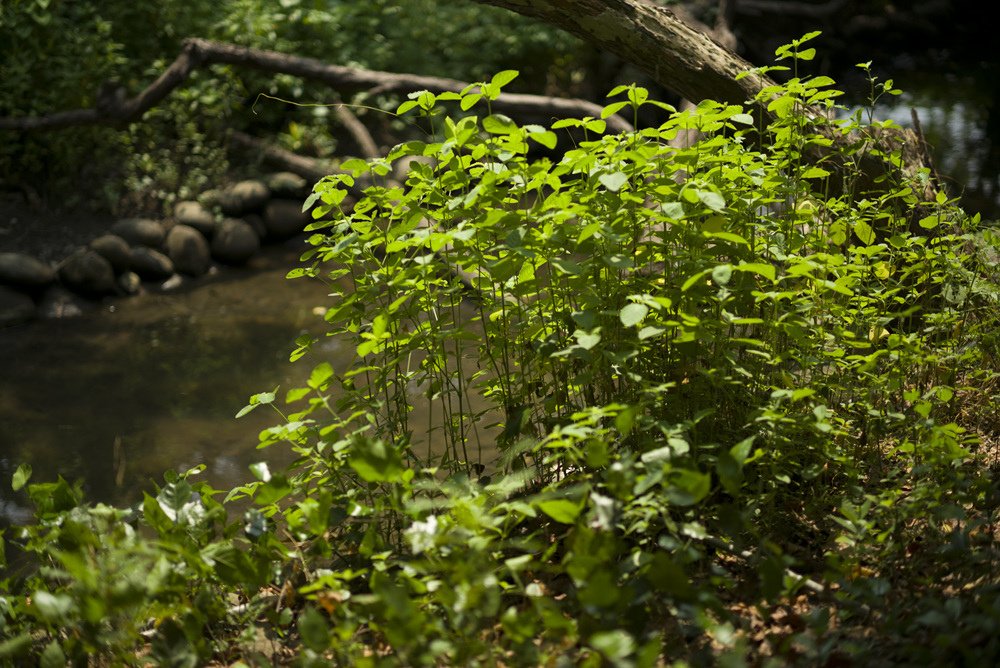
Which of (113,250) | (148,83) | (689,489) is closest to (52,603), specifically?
(689,489)

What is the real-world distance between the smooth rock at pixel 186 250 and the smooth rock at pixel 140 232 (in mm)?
81

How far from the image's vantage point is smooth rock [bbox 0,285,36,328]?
5.77 m

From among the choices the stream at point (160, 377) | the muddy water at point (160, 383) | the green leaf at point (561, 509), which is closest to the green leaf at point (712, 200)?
the green leaf at point (561, 509)

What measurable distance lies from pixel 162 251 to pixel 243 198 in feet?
2.30

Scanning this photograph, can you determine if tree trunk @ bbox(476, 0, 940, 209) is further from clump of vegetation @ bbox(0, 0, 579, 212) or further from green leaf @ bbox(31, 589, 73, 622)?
clump of vegetation @ bbox(0, 0, 579, 212)

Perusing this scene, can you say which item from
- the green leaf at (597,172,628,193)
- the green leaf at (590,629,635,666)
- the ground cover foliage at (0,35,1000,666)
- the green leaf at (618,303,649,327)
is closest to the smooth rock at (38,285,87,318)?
the ground cover foliage at (0,35,1000,666)

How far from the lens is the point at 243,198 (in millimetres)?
6930

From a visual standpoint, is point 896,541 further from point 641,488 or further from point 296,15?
point 296,15

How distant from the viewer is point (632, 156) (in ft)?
7.04

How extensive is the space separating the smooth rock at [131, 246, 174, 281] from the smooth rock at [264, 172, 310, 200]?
1021 millimetres

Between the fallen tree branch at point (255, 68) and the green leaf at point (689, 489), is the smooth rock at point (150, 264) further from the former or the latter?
the green leaf at point (689, 489)

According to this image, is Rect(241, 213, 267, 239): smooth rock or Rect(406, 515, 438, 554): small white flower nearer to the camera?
Rect(406, 515, 438, 554): small white flower

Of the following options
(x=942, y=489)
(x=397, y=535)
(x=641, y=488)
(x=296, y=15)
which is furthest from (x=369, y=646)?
(x=296, y=15)

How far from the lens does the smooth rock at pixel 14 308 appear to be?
5766 millimetres
